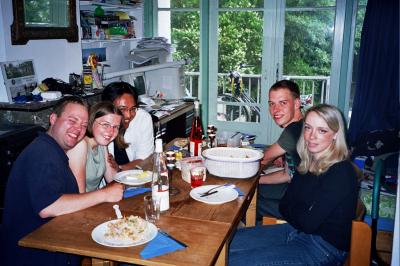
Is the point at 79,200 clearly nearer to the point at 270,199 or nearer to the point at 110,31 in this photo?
the point at 270,199

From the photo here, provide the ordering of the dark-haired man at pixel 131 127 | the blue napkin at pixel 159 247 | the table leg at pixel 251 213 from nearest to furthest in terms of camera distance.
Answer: the blue napkin at pixel 159 247 < the table leg at pixel 251 213 < the dark-haired man at pixel 131 127

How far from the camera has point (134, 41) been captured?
5.00 meters

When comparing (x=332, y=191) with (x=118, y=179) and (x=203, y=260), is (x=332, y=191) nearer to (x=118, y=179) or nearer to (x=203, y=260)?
(x=203, y=260)

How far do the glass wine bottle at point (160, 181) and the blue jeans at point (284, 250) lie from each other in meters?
0.47

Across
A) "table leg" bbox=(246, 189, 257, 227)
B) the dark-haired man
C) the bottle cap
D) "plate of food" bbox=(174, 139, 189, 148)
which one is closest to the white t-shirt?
the dark-haired man

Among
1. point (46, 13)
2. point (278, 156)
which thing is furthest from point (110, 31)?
point (278, 156)

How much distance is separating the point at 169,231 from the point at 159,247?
133mm

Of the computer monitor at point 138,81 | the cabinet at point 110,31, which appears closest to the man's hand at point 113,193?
the cabinet at point 110,31

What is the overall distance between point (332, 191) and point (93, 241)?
0.98 metres

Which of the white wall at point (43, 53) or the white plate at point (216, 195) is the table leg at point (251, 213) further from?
the white wall at point (43, 53)

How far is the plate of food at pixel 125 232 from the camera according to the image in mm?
1337

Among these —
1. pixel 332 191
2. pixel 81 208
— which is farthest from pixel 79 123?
pixel 332 191

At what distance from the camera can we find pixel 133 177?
6.60ft

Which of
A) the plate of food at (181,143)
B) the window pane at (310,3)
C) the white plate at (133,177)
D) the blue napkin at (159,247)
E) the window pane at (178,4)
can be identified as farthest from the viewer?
the window pane at (178,4)
